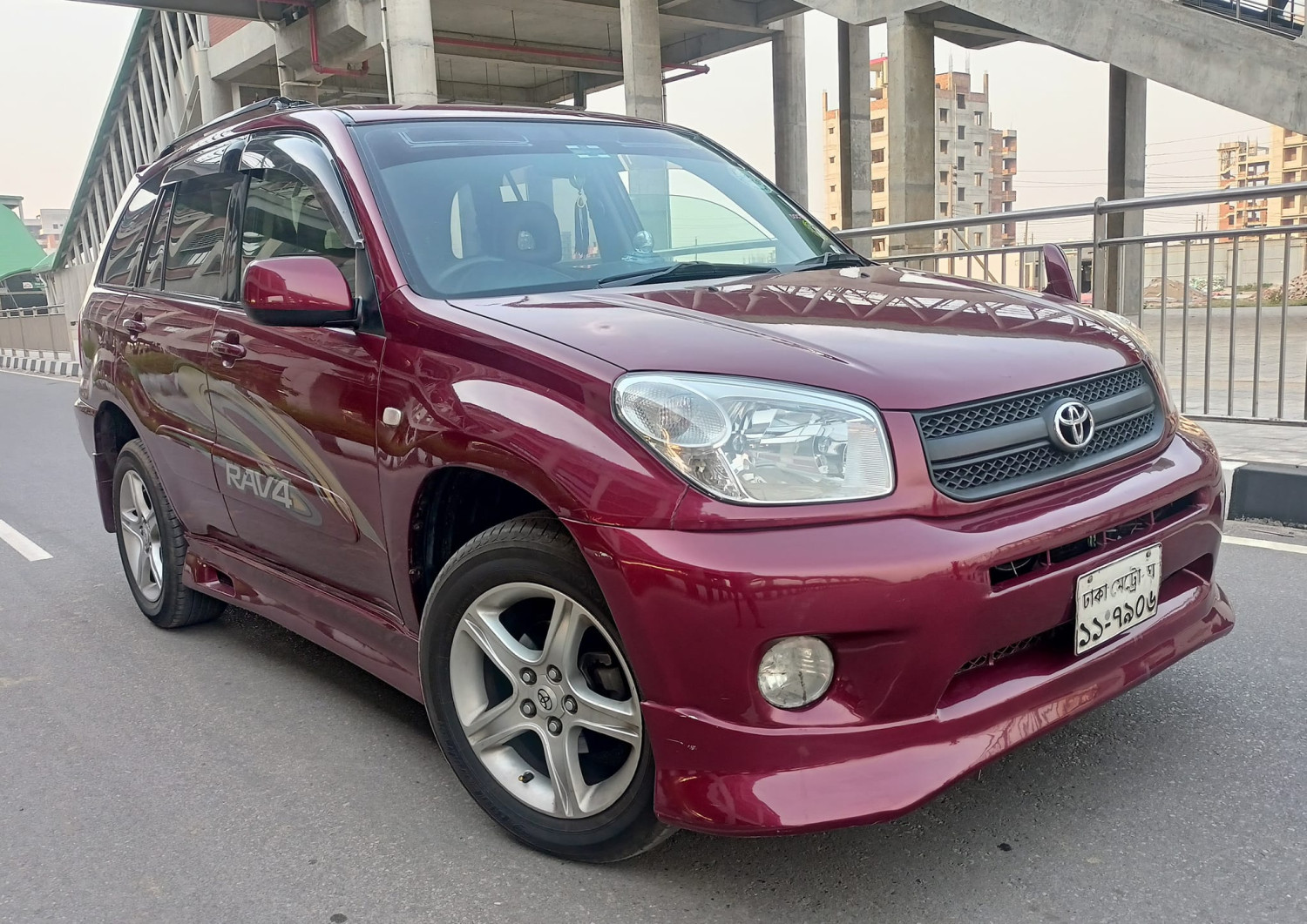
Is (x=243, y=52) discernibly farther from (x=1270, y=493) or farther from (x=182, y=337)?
(x=1270, y=493)

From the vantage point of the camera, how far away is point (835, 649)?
Answer: 2080mm

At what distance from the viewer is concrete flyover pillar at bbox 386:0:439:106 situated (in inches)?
827

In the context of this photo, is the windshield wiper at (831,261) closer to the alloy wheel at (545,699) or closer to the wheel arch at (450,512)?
the wheel arch at (450,512)

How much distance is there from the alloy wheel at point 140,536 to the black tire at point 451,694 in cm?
204

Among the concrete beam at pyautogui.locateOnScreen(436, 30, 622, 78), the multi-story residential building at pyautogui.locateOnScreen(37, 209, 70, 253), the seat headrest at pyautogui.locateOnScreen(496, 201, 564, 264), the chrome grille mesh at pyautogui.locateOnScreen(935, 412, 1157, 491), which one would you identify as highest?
the multi-story residential building at pyautogui.locateOnScreen(37, 209, 70, 253)

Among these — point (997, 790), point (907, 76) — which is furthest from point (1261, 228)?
point (907, 76)

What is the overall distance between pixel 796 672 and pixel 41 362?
24.7 meters

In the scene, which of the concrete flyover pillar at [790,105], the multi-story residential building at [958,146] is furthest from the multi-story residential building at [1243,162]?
the concrete flyover pillar at [790,105]

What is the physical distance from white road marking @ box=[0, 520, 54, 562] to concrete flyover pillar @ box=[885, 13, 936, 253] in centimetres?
1415

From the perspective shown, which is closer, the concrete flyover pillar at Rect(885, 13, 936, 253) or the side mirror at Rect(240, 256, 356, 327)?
the side mirror at Rect(240, 256, 356, 327)

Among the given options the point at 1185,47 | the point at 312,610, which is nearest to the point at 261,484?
the point at 312,610

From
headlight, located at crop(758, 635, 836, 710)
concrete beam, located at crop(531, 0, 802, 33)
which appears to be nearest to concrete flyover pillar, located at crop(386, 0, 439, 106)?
concrete beam, located at crop(531, 0, 802, 33)

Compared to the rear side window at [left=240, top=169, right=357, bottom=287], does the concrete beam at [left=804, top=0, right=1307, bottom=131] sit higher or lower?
higher

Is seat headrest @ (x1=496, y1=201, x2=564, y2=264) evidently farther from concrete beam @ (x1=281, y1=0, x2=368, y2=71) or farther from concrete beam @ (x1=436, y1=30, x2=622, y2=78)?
concrete beam @ (x1=436, y1=30, x2=622, y2=78)
